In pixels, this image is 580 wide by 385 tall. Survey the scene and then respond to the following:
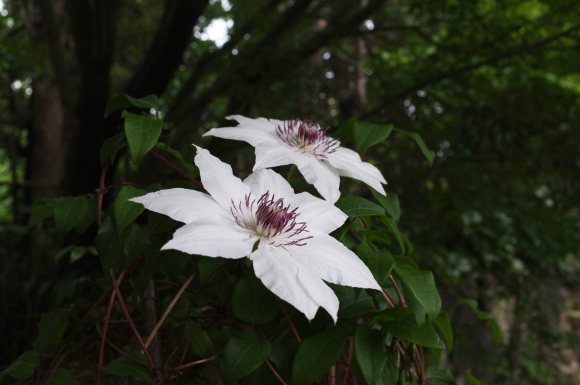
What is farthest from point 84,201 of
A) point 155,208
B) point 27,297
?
point 27,297

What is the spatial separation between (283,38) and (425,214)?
3.32ft

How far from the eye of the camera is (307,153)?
21.3 inches

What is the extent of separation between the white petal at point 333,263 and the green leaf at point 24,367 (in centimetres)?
34

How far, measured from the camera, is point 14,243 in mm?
2168

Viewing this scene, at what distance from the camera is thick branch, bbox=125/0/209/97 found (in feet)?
5.16

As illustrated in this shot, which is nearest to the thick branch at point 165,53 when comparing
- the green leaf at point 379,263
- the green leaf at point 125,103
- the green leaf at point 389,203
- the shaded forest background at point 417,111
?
the shaded forest background at point 417,111

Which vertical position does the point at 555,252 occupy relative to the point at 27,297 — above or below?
below

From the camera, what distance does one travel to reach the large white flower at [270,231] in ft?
1.23

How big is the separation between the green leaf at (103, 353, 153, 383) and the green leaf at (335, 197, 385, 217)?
0.27 m

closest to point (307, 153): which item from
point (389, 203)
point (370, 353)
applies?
point (389, 203)

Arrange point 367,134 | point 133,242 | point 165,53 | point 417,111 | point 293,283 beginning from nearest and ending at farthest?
point 293,283
point 133,242
point 367,134
point 165,53
point 417,111

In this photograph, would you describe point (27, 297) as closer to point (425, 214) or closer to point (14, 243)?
point (14, 243)

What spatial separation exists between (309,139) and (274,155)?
0.21 feet

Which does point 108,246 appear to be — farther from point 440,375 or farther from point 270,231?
point 440,375
